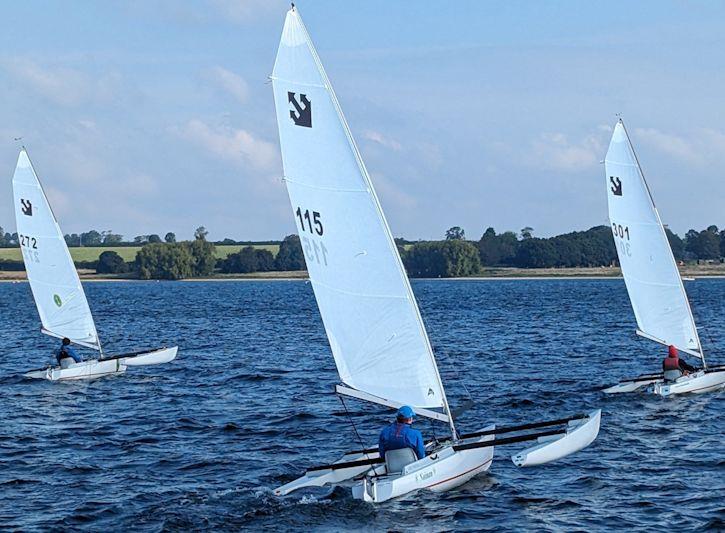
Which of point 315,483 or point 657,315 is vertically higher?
point 657,315

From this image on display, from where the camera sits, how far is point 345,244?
22141 mm

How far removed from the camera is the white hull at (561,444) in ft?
74.3

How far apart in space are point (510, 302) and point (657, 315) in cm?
8333

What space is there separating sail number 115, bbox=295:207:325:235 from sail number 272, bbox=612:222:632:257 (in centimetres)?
2151

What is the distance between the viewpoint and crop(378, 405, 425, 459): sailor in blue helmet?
2155cm

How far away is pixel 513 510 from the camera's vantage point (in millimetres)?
22016

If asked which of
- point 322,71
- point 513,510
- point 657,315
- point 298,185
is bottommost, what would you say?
point 513,510

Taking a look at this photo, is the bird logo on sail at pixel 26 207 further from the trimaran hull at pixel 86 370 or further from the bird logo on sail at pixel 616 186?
the bird logo on sail at pixel 616 186

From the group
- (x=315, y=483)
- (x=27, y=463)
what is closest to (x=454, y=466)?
(x=315, y=483)

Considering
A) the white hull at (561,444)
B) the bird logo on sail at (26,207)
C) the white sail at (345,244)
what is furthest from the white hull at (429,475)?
the bird logo on sail at (26,207)

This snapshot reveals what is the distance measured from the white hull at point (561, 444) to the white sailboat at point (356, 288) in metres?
0.04

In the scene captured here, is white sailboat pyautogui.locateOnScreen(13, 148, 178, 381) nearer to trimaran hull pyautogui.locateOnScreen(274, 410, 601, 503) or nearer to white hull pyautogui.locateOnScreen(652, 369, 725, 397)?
white hull pyautogui.locateOnScreen(652, 369, 725, 397)

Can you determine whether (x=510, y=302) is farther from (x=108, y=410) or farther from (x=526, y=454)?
(x=526, y=454)

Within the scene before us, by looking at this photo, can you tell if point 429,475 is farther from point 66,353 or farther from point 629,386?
point 66,353
